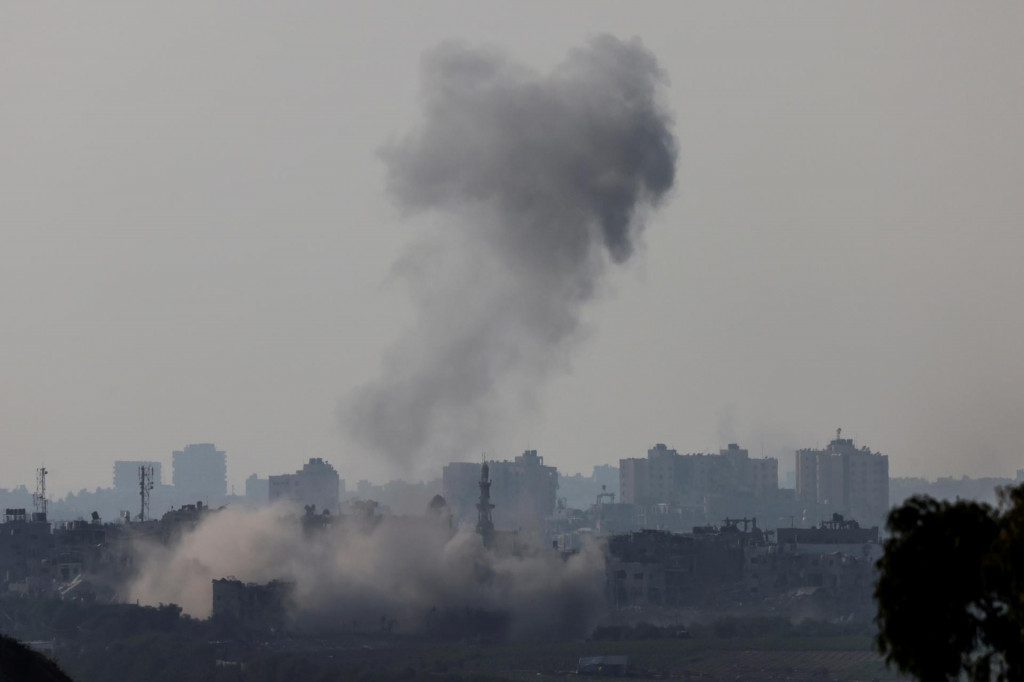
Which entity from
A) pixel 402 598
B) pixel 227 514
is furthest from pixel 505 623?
pixel 227 514

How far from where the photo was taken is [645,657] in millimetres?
136500

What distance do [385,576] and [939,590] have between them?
102567 mm

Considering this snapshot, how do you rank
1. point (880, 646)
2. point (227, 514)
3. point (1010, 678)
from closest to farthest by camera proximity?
point (1010, 678)
point (880, 646)
point (227, 514)

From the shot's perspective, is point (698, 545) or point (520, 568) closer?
point (520, 568)

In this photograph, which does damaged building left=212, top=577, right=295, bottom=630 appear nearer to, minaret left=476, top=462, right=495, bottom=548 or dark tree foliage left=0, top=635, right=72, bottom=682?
minaret left=476, top=462, right=495, bottom=548

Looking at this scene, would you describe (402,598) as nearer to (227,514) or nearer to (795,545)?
(227,514)

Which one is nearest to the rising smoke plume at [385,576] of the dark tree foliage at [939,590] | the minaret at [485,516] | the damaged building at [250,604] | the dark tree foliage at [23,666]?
the damaged building at [250,604]

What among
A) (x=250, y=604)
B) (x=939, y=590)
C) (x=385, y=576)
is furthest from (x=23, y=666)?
(x=385, y=576)

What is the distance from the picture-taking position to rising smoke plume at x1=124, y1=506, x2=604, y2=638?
480 ft

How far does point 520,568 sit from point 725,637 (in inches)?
614

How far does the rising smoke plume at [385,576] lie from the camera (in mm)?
146375

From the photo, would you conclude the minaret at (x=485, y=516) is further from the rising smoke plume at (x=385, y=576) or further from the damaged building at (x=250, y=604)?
the damaged building at (x=250, y=604)

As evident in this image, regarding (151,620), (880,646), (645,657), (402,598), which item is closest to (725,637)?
(645,657)

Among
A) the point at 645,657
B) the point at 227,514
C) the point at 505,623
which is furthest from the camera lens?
the point at 227,514
